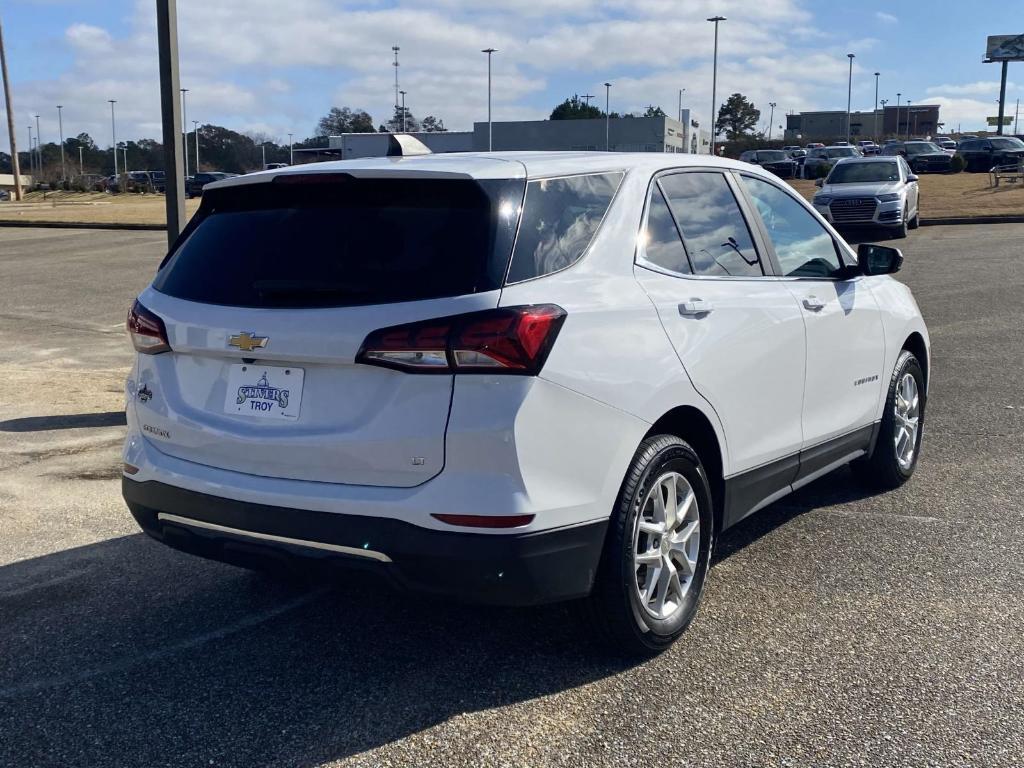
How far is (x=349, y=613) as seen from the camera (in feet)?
14.1

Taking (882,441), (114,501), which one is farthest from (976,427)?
(114,501)

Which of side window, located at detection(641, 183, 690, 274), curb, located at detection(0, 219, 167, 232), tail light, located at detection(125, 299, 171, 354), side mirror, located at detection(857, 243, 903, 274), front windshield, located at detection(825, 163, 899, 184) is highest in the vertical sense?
front windshield, located at detection(825, 163, 899, 184)

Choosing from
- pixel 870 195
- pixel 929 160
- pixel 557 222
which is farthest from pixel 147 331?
pixel 929 160

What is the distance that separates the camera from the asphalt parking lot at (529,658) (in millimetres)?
3234

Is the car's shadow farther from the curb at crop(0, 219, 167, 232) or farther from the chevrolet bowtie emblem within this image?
the curb at crop(0, 219, 167, 232)

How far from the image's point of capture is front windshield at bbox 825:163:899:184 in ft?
78.9

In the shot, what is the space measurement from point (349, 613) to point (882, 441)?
308 centimetres

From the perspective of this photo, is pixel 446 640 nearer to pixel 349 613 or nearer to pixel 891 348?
pixel 349 613

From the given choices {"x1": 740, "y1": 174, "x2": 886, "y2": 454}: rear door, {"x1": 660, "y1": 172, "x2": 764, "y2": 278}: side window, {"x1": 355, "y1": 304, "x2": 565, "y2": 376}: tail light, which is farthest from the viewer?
{"x1": 740, "y1": 174, "x2": 886, "y2": 454}: rear door

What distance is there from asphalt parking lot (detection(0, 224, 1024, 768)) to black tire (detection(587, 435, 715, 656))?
0.10m

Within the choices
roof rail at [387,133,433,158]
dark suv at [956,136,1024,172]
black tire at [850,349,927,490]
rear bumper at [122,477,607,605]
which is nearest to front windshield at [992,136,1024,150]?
dark suv at [956,136,1024,172]

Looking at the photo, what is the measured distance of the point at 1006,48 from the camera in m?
114

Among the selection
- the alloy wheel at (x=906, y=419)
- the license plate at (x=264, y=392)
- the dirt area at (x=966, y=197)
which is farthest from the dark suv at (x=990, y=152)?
the license plate at (x=264, y=392)

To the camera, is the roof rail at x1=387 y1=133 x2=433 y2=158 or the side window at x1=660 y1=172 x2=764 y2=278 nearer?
the side window at x1=660 y1=172 x2=764 y2=278
